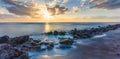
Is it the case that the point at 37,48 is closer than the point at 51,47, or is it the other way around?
the point at 37,48

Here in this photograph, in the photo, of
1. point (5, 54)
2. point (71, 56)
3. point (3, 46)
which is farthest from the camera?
point (71, 56)

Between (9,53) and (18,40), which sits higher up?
(9,53)

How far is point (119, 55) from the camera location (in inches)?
798

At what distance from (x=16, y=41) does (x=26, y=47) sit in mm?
2673

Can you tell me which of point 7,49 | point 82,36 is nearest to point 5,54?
point 7,49

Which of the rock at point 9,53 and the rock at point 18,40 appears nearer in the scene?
the rock at point 9,53

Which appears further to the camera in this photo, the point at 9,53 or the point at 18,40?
the point at 18,40

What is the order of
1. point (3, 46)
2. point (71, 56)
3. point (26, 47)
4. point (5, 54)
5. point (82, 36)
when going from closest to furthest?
point (5, 54), point (3, 46), point (71, 56), point (26, 47), point (82, 36)

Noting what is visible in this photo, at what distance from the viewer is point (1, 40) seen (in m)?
24.0

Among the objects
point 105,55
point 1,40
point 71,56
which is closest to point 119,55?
point 105,55

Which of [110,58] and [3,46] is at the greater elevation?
[3,46]

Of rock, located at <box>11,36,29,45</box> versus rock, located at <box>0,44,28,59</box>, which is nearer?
rock, located at <box>0,44,28,59</box>

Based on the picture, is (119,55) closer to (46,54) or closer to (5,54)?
(46,54)

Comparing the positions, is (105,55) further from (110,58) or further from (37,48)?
(37,48)
